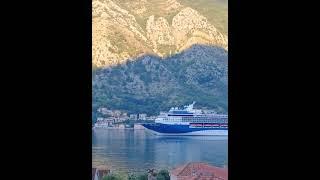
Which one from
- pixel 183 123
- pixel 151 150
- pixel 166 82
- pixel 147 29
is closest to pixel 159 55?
pixel 147 29

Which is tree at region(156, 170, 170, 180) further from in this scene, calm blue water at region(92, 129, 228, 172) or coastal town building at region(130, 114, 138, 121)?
coastal town building at region(130, 114, 138, 121)

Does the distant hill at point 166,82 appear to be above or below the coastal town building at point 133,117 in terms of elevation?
above

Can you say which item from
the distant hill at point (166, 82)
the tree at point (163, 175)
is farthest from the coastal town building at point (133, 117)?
the tree at point (163, 175)

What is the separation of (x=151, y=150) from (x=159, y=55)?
0.62 meters

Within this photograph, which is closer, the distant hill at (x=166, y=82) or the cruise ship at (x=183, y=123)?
the distant hill at (x=166, y=82)

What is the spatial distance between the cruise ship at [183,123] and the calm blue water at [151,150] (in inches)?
1.6

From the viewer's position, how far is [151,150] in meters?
2.74

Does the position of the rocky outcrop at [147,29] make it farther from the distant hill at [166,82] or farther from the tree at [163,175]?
the tree at [163,175]

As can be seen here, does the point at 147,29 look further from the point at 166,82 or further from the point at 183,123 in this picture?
the point at 183,123

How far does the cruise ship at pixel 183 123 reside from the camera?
2.58 meters

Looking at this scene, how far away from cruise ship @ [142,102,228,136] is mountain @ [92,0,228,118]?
6 centimetres

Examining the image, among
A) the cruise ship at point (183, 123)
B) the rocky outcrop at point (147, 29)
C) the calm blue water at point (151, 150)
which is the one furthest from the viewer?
the cruise ship at point (183, 123)
